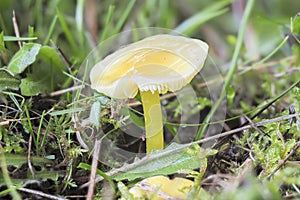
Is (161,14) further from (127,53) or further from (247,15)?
(127,53)

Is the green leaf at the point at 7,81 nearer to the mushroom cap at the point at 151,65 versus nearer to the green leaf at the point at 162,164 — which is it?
the mushroom cap at the point at 151,65

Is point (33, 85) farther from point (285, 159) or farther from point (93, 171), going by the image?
point (285, 159)

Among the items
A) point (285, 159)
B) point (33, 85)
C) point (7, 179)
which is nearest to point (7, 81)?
point (33, 85)

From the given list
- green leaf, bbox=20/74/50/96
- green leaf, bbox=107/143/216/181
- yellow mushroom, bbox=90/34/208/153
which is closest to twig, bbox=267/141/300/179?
green leaf, bbox=107/143/216/181

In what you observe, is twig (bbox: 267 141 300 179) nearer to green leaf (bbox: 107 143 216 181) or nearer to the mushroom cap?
green leaf (bbox: 107 143 216 181)

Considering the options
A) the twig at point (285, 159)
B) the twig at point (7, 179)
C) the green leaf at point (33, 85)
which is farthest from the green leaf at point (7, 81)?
the twig at point (285, 159)

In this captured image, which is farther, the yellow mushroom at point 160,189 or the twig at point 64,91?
the twig at point 64,91
